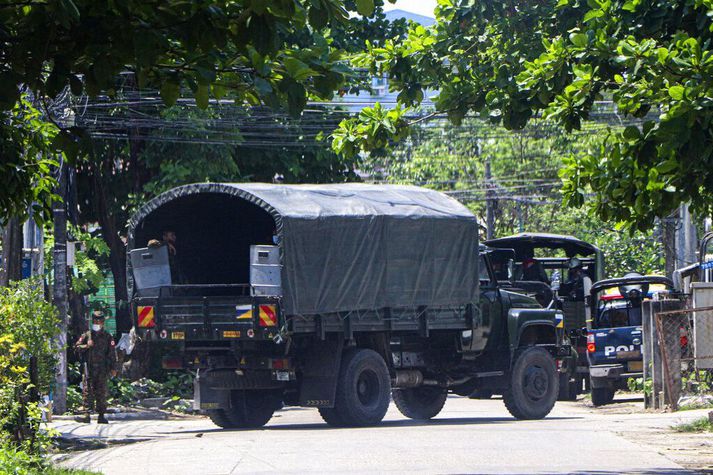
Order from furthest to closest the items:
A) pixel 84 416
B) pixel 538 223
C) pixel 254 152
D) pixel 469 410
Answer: pixel 538 223
pixel 254 152
pixel 469 410
pixel 84 416

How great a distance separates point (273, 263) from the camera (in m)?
18.6

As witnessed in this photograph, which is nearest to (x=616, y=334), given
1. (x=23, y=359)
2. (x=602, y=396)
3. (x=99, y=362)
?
(x=602, y=396)

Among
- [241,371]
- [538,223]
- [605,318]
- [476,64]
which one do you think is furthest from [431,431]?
[538,223]

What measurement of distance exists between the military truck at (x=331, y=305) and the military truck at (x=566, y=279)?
419 centimetres

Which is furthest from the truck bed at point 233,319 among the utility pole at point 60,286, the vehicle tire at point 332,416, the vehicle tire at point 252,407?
the utility pole at point 60,286

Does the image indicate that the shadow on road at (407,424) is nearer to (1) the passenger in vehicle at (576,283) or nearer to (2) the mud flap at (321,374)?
(2) the mud flap at (321,374)

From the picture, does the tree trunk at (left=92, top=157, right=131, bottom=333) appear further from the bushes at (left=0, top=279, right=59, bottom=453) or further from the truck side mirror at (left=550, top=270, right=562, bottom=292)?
the bushes at (left=0, top=279, right=59, bottom=453)

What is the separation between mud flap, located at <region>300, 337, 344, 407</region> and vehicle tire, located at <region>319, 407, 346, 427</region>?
15.7 inches

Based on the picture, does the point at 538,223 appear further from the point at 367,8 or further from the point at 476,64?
the point at 367,8

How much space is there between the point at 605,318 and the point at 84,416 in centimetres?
1068

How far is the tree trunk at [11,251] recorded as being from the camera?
75.4 feet

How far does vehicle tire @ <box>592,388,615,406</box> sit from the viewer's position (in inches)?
1027

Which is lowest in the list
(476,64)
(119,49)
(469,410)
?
(469,410)

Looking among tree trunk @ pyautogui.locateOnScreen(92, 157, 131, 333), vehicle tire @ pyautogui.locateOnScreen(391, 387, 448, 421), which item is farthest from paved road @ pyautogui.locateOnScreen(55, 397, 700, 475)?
tree trunk @ pyautogui.locateOnScreen(92, 157, 131, 333)
